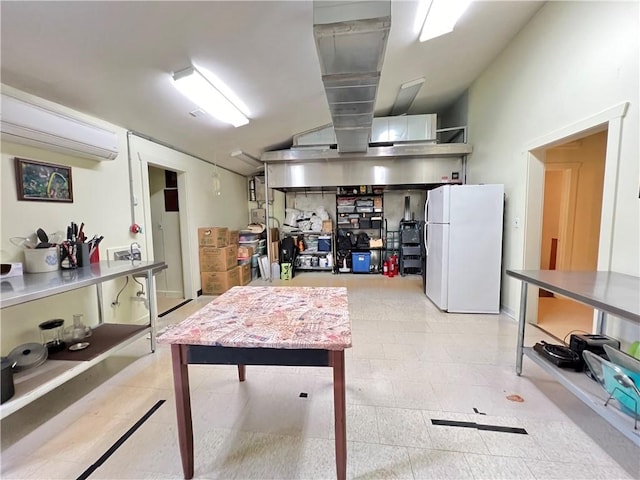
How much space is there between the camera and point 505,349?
8.45 ft

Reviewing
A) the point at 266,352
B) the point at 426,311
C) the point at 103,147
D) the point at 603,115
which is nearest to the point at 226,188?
the point at 103,147

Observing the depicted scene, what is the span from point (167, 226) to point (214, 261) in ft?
3.22

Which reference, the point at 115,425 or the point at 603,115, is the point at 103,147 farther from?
the point at 603,115

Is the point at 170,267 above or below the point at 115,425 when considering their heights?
above

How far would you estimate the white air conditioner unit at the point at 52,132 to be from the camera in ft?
6.00

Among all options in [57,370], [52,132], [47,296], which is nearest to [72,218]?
[52,132]

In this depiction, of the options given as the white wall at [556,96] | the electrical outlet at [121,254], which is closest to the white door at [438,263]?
the white wall at [556,96]

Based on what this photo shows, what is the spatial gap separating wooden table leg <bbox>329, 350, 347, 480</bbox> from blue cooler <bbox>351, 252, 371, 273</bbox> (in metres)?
4.90

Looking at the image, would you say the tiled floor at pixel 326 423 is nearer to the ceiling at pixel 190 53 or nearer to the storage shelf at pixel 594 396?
the storage shelf at pixel 594 396

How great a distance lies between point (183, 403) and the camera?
4.12 ft

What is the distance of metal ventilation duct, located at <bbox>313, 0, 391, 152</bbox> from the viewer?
5.68 ft

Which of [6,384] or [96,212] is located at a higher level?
[96,212]

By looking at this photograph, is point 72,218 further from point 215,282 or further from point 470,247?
point 470,247

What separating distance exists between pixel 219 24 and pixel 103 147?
5.29 ft
